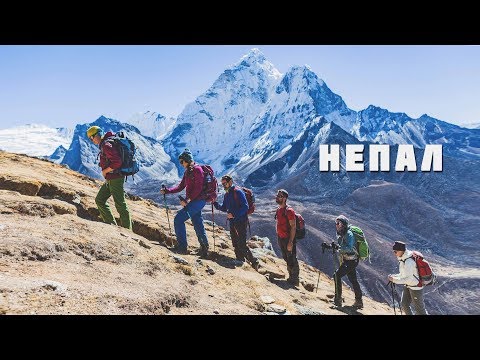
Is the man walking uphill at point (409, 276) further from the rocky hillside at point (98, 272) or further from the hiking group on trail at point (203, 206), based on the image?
the rocky hillside at point (98, 272)

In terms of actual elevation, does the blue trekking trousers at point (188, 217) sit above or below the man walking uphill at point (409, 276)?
above

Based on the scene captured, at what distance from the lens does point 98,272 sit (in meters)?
7.40

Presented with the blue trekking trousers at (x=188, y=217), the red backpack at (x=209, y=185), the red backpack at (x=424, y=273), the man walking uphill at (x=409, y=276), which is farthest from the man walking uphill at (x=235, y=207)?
the red backpack at (x=424, y=273)

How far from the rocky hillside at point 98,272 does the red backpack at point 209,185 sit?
5.19ft

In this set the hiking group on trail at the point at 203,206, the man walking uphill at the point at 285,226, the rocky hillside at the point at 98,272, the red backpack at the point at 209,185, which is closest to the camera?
the rocky hillside at the point at 98,272

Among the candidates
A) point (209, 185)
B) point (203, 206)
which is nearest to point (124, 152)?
point (209, 185)

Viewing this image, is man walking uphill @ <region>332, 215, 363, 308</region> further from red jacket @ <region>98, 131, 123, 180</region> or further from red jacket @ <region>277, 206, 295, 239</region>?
red jacket @ <region>98, 131, 123, 180</region>

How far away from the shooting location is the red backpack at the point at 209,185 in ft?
33.5

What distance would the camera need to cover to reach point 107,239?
8.85m

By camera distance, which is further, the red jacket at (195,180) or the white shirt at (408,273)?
the red jacket at (195,180)

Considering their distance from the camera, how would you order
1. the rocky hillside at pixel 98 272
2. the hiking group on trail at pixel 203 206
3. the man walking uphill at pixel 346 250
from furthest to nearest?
the hiking group on trail at pixel 203 206 < the man walking uphill at pixel 346 250 < the rocky hillside at pixel 98 272
